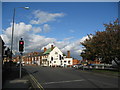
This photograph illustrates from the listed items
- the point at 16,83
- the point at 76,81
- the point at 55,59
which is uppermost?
the point at 55,59

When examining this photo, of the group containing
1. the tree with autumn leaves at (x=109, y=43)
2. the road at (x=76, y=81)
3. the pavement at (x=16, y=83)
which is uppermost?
the tree with autumn leaves at (x=109, y=43)

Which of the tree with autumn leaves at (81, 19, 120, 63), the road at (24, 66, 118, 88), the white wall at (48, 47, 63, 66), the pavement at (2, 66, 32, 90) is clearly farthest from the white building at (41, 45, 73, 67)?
the pavement at (2, 66, 32, 90)

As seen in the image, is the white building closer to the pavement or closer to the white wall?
the white wall

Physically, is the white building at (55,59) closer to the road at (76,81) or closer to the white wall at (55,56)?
the white wall at (55,56)

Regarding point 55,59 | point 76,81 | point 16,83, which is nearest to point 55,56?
point 55,59

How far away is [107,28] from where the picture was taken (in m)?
31.5

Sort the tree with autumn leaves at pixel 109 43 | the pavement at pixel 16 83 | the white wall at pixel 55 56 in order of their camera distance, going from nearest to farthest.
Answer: the pavement at pixel 16 83 < the tree with autumn leaves at pixel 109 43 < the white wall at pixel 55 56

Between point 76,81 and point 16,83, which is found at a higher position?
point 16,83

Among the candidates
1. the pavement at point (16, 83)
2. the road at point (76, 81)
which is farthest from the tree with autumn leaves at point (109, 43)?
the pavement at point (16, 83)

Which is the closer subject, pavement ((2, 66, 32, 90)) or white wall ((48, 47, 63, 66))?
pavement ((2, 66, 32, 90))

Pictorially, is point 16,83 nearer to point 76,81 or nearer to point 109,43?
point 76,81

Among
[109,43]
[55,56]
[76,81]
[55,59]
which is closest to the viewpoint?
[76,81]

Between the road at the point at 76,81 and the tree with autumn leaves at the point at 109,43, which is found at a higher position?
the tree with autumn leaves at the point at 109,43

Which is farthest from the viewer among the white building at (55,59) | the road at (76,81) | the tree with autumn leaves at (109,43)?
the white building at (55,59)
